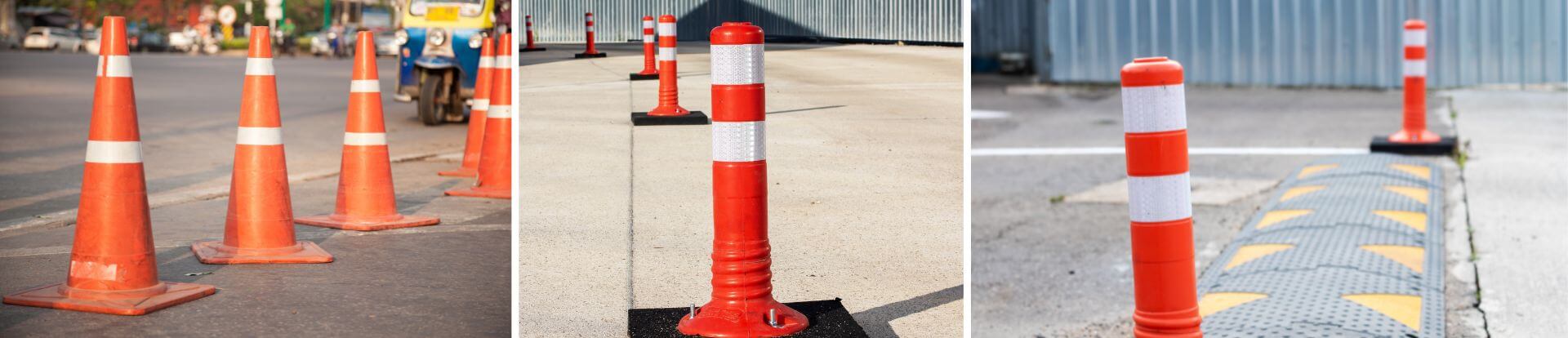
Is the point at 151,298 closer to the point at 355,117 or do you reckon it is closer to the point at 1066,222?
the point at 355,117

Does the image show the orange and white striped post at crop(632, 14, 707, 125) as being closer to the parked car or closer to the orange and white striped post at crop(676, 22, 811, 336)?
the orange and white striped post at crop(676, 22, 811, 336)

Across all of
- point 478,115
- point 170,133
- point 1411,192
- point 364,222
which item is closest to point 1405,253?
point 1411,192

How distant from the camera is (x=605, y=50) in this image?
3066mm

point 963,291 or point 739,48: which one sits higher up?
point 739,48

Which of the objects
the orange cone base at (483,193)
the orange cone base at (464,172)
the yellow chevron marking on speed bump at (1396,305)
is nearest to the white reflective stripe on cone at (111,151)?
the orange cone base at (483,193)

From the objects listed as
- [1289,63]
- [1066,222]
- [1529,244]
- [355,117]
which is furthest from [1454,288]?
[1289,63]

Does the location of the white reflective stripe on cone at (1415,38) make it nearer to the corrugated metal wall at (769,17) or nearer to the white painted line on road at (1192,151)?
the white painted line on road at (1192,151)

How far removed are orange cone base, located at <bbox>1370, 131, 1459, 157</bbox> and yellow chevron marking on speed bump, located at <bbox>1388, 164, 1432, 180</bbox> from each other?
62 cm

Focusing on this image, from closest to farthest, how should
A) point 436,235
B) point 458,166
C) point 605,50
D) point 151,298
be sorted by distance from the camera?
point 605,50
point 151,298
point 436,235
point 458,166

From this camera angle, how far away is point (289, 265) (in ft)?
14.6

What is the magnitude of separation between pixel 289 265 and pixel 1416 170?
5714mm

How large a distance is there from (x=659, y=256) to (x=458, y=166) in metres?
4.75

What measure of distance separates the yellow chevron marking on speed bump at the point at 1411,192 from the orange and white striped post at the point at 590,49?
4650 millimetres

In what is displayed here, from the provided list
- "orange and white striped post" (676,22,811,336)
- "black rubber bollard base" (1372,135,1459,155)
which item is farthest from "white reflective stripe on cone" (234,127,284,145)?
"black rubber bollard base" (1372,135,1459,155)
